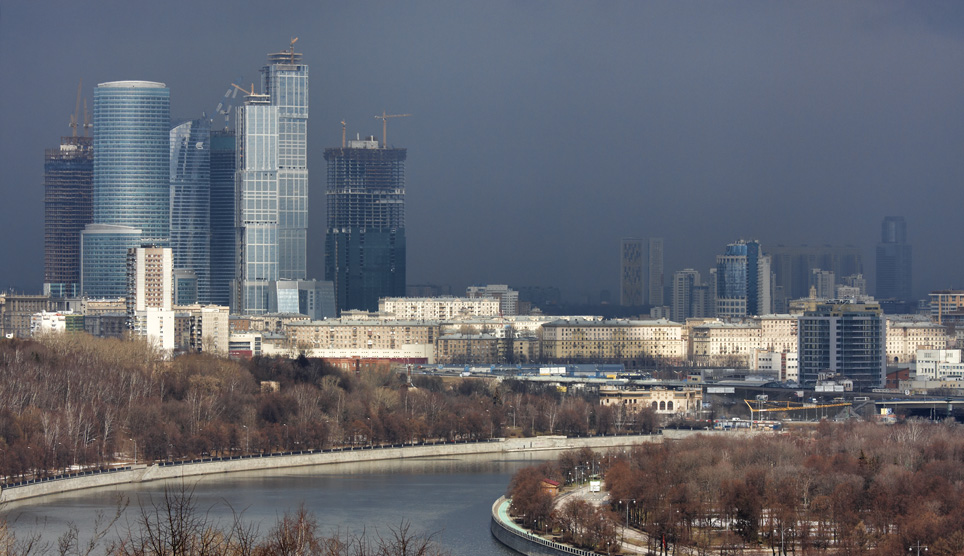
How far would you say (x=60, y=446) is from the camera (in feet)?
111

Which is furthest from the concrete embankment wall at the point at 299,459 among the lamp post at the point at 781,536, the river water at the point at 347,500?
the lamp post at the point at 781,536

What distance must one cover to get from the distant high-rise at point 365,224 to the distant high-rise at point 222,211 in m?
5.36

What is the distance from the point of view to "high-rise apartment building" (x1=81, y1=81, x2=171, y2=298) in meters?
89.8

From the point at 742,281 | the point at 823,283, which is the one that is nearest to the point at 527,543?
the point at 742,281

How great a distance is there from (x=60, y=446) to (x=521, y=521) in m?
10.6

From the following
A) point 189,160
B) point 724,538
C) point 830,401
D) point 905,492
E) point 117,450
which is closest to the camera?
point 724,538

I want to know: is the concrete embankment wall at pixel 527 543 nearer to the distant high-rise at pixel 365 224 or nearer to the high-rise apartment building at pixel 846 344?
the high-rise apartment building at pixel 846 344

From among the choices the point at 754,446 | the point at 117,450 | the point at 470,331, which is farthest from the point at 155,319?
the point at 754,446

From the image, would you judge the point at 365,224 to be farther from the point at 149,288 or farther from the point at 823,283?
the point at 149,288

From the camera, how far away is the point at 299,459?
3794cm

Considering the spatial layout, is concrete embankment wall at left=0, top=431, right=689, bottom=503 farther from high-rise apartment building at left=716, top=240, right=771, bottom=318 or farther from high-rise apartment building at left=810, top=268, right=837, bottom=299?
high-rise apartment building at left=810, top=268, right=837, bottom=299

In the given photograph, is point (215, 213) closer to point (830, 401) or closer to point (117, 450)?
point (830, 401)

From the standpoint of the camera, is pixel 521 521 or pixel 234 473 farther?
pixel 234 473

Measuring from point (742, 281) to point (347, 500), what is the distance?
65.8 m
